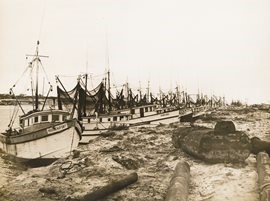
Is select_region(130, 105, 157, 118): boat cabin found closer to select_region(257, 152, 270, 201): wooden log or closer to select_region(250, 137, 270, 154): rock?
select_region(250, 137, 270, 154): rock

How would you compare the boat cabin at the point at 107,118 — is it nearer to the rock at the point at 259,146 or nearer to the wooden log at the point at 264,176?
the rock at the point at 259,146

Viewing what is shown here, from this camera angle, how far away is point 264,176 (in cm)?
752

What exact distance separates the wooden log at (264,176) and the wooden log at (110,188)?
11.7 feet

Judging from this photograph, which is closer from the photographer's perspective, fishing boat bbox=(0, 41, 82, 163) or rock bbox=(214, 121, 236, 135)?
rock bbox=(214, 121, 236, 135)

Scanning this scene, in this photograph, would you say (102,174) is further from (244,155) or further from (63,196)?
(244,155)

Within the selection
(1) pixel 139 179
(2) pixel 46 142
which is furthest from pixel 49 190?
(2) pixel 46 142

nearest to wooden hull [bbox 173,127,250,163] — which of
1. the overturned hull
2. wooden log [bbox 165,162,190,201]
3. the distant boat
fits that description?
the overturned hull

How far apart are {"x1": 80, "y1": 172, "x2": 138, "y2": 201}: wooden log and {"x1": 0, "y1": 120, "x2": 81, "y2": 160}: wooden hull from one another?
7392 millimetres

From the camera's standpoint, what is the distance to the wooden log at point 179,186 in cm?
662

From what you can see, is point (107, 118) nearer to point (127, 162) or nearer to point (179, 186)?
point (127, 162)

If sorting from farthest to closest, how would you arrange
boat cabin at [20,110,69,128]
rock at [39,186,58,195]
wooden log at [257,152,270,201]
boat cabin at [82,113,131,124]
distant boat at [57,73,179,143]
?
boat cabin at [82,113,131,124] < distant boat at [57,73,179,143] < boat cabin at [20,110,69,128] < rock at [39,186,58,195] < wooden log at [257,152,270,201]

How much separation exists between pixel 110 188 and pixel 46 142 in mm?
8015

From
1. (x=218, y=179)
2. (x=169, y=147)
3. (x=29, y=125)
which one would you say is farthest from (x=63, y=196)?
(x=29, y=125)

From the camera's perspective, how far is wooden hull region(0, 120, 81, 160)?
14.8m
